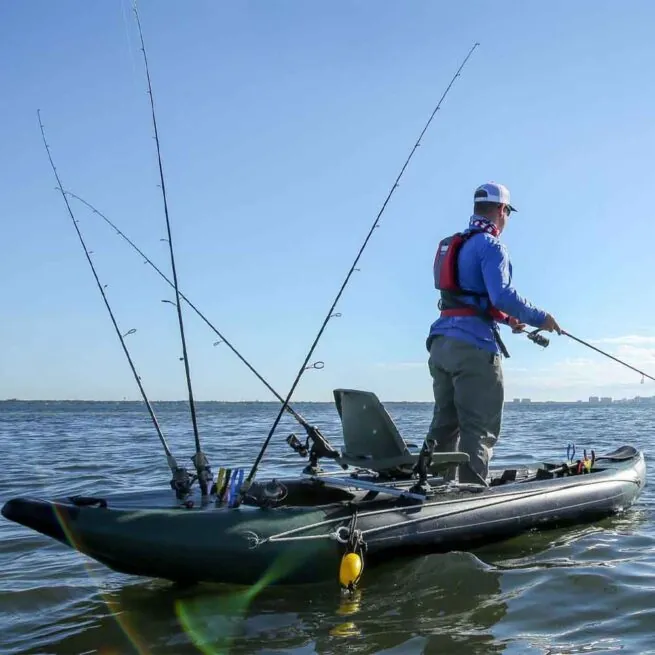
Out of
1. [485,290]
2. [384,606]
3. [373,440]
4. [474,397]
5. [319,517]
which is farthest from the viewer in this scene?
[485,290]

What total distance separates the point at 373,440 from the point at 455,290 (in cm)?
→ 128

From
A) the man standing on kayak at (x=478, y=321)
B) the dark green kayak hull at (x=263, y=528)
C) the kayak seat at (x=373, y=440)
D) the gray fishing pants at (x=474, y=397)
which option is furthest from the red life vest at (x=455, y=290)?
the dark green kayak hull at (x=263, y=528)

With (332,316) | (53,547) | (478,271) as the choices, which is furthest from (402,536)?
Result: (53,547)

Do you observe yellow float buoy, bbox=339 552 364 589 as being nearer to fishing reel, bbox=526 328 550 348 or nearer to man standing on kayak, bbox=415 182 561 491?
man standing on kayak, bbox=415 182 561 491

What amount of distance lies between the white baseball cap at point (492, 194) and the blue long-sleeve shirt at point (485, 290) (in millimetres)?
307

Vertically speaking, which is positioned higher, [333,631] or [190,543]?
[190,543]

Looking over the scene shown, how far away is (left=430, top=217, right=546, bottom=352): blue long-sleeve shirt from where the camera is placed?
5453 millimetres

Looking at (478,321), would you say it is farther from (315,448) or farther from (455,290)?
(315,448)

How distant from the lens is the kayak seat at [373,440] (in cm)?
527

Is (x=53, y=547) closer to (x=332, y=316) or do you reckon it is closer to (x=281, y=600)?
(x=281, y=600)

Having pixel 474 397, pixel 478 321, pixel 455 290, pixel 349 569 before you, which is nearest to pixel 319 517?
pixel 349 569

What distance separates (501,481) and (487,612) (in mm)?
2297

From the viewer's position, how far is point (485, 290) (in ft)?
18.7

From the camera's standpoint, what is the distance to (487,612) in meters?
4.26
